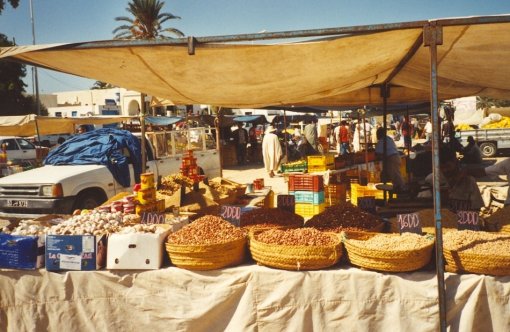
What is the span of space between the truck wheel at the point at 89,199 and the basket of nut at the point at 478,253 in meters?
6.27

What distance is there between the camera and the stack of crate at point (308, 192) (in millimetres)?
7535

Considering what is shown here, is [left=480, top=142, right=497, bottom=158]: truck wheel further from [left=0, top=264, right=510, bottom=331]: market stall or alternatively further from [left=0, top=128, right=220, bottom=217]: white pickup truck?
[left=0, top=264, right=510, bottom=331]: market stall

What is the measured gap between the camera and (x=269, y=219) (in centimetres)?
394

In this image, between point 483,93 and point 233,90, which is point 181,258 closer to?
point 233,90

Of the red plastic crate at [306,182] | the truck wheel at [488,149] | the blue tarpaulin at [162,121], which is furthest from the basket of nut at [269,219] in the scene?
the truck wheel at [488,149]

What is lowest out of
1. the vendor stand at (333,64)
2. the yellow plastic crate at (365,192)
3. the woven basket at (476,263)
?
the yellow plastic crate at (365,192)

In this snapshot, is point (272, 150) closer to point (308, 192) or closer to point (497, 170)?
point (308, 192)

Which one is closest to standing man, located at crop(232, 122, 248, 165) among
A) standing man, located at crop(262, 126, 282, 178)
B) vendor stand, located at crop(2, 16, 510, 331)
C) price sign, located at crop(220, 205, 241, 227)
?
standing man, located at crop(262, 126, 282, 178)

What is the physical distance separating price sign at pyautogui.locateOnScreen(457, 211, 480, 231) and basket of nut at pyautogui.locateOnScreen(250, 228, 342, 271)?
45.1 inches

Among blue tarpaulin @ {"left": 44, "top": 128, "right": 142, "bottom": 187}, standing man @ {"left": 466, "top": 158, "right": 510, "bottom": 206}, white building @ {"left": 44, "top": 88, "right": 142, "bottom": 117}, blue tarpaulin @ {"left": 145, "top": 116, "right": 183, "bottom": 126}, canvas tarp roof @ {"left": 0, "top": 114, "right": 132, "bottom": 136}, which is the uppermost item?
white building @ {"left": 44, "top": 88, "right": 142, "bottom": 117}

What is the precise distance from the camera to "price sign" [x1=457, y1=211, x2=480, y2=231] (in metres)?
3.45

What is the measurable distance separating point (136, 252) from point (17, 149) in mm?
19498

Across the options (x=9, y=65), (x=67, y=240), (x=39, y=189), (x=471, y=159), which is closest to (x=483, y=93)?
(x=471, y=159)

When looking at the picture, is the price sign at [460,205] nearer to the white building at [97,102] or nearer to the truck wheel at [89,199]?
the truck wheel at [89,199]
